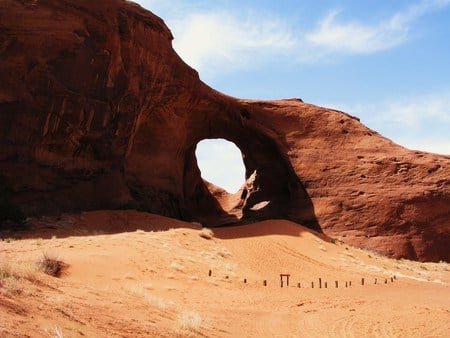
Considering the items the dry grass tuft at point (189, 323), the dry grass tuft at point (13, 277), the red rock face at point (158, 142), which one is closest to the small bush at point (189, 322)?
the dry grass tuft at point (189, 323)

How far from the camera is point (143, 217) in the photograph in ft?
64.3

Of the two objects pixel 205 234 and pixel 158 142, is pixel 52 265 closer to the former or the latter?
pixel 205 234

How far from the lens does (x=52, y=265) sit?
37.4ft

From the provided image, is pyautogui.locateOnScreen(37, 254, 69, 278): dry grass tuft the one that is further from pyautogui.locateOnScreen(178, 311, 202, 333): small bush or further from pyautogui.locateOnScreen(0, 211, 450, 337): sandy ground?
pyautogui.locateOnScreen(178, 311, 202, 333): small bush

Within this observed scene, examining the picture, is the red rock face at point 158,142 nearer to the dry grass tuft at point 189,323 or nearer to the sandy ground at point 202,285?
the sandy ground at point 202,285

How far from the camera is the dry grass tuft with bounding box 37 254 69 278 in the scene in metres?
10.8

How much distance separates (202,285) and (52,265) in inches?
146

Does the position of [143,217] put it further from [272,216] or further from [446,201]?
[446,201]

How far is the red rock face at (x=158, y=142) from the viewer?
1878 centimetres

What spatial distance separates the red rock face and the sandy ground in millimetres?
2421

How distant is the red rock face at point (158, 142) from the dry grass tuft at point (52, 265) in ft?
23.0

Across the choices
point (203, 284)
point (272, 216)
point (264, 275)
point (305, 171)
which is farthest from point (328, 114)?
point (203, 284)

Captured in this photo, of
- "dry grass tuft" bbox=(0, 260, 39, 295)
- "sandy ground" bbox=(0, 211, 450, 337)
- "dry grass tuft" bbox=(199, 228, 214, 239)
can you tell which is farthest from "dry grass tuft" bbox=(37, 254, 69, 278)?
Answer: "dry grass tuft" bbox=(199, 228, 214, 239)

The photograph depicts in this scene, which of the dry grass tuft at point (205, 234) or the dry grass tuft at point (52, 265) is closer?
the dry grass tuft at point (52, 265)
